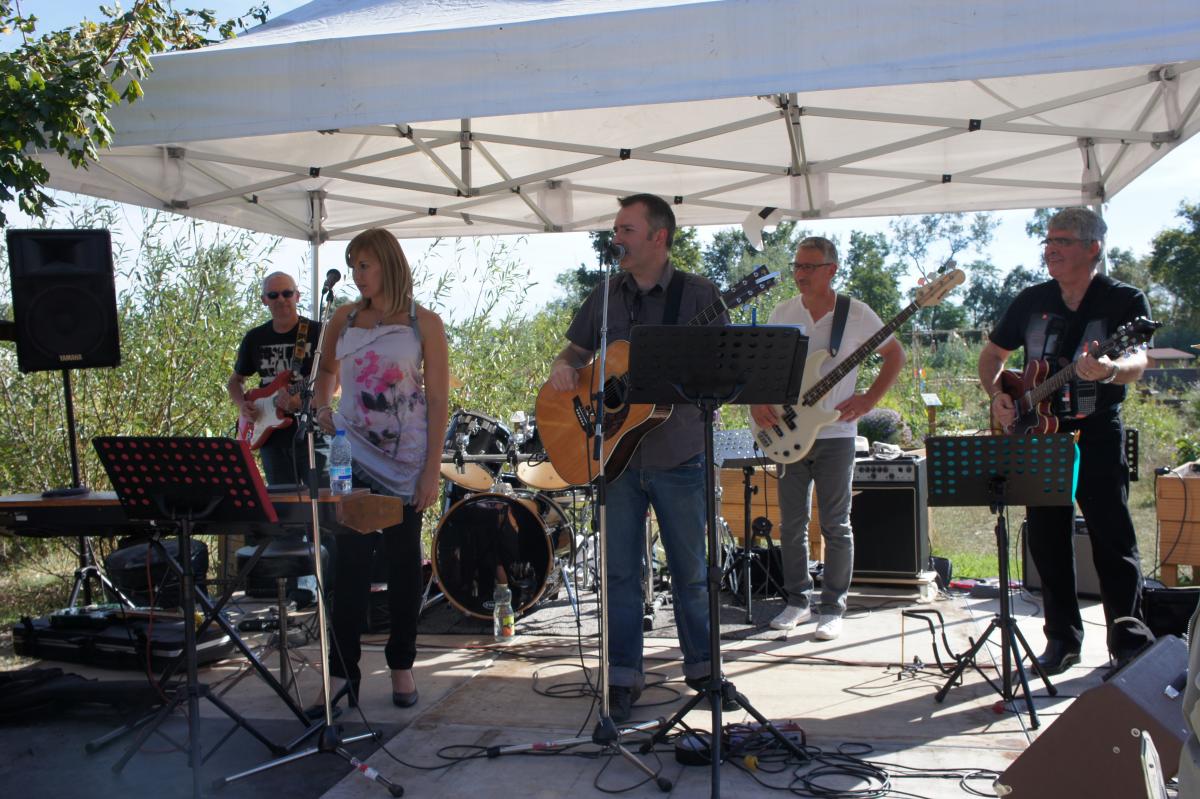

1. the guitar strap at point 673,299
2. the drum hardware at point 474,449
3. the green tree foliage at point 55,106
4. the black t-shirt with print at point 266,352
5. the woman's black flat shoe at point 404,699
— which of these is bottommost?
the woman's black flat shoe at point 404,699

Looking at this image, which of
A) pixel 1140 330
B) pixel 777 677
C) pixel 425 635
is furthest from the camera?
pixel 425 635

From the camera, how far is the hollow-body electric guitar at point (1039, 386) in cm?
406

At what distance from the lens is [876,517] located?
6.55 meters

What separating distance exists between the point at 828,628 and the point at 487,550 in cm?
193

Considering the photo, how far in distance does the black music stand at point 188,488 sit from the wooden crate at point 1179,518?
535 cm

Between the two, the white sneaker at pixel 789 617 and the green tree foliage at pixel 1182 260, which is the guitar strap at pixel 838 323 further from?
the green tree foliage at pixel 1182 260

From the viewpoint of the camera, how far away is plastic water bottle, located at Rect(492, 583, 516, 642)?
18.3ft

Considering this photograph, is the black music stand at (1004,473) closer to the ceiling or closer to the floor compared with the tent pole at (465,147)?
closer to the floor

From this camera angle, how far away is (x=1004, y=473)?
389cm

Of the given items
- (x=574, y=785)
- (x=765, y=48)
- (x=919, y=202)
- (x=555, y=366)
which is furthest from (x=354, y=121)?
(x=919, y=202)

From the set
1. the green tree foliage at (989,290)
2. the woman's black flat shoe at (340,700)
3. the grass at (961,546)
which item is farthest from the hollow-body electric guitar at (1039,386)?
the green tree foliage at (989,290)

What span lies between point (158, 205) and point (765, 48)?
162 inches

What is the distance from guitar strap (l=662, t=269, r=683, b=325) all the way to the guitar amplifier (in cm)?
297

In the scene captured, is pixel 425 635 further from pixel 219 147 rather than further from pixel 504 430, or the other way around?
pixel 219 147
